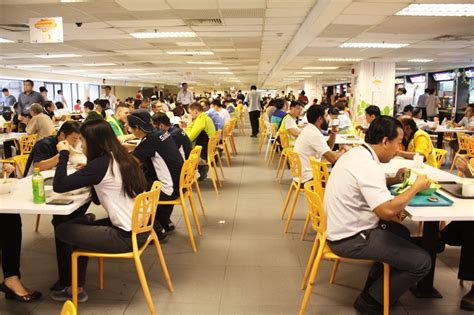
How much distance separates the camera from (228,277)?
3029 millimetres

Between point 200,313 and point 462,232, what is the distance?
5.80 feet

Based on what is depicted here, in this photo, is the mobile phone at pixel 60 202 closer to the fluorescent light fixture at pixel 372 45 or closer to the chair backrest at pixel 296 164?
the chair backrest at pixel 296 164

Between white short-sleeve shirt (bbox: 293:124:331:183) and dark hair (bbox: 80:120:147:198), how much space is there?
196 centimetres

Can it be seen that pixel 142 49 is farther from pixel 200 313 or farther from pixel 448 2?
pixel 200 313

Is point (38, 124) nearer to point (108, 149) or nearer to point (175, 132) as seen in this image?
point (175, 132)

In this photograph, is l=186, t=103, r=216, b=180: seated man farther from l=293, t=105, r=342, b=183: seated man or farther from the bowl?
the bowl

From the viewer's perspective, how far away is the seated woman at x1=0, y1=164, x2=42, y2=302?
8.75 feet

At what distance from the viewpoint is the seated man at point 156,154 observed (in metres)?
3.40

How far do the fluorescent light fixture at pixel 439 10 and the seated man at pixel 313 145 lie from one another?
74.7 inches

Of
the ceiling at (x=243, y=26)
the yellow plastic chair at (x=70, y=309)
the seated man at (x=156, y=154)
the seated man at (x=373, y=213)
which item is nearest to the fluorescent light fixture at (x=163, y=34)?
the ceiling at (x=243, y=26)

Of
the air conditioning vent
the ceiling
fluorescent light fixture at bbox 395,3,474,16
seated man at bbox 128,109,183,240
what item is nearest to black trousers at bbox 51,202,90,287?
seated man at bbox 128,109,183,240

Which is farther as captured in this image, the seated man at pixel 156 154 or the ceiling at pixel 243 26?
the ceiling at pixel 243 26

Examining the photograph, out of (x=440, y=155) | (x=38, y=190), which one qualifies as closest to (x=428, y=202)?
(x=38, y=190)

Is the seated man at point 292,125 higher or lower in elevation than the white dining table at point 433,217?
higher
